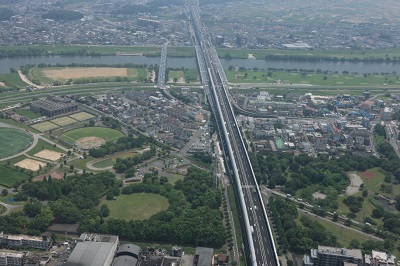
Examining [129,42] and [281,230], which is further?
[129,42]

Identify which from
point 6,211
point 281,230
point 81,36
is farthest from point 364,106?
point 81,36

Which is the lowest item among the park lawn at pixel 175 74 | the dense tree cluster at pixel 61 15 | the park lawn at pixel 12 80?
the park lawn at pixel 12 80

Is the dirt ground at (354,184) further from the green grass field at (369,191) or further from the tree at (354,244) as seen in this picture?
the tree at (354,244)

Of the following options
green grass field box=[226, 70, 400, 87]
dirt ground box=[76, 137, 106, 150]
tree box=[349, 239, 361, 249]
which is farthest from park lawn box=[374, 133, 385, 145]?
dirt ground box=[76, 137, 106, 150]

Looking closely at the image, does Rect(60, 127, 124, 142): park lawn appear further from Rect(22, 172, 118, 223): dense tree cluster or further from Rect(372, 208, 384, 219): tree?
Rect(372, 208, 384, 219): tree

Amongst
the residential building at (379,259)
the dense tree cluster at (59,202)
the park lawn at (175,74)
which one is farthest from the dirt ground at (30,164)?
the park lawn at (175,74)

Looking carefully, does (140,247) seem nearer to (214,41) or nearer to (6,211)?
(6,211)

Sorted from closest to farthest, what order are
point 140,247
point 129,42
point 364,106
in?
1. point 140,247
2. point 364,106
3. point 129,42
